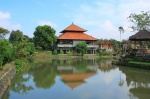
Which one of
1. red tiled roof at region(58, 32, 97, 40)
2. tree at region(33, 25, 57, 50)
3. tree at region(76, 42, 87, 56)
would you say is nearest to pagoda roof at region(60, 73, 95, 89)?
tree at region(76, 42, 87, 56)

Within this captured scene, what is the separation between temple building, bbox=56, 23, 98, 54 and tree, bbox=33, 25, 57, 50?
1.70 m

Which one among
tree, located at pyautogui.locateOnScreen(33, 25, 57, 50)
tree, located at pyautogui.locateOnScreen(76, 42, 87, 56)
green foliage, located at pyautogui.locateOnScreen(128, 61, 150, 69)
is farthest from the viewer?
tree, located at pyautogui.locateOnScreen(33, 25, 57, 50)

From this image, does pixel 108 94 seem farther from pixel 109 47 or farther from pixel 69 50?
pixel 109 47

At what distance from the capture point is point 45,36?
171ft

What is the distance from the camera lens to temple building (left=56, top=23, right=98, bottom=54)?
53.0 metres

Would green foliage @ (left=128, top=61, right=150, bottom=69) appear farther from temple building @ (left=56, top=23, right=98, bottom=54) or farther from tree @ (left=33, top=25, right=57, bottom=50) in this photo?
tree @ (left=33, top=25, right=57, bottom=50)

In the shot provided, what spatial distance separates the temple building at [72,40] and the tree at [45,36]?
1.70m

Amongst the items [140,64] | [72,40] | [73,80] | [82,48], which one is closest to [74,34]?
[72,40]

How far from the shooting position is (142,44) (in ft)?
121

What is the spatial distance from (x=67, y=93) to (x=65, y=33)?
1739 inches

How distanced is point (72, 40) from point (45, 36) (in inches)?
241

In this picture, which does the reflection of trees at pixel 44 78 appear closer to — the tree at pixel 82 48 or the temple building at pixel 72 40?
the tree at pixel 82 48

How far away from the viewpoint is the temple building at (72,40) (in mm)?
53031

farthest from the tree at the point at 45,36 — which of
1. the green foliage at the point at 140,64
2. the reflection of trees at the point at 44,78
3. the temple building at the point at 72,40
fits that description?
the reflection of trees at the point at 44,78
